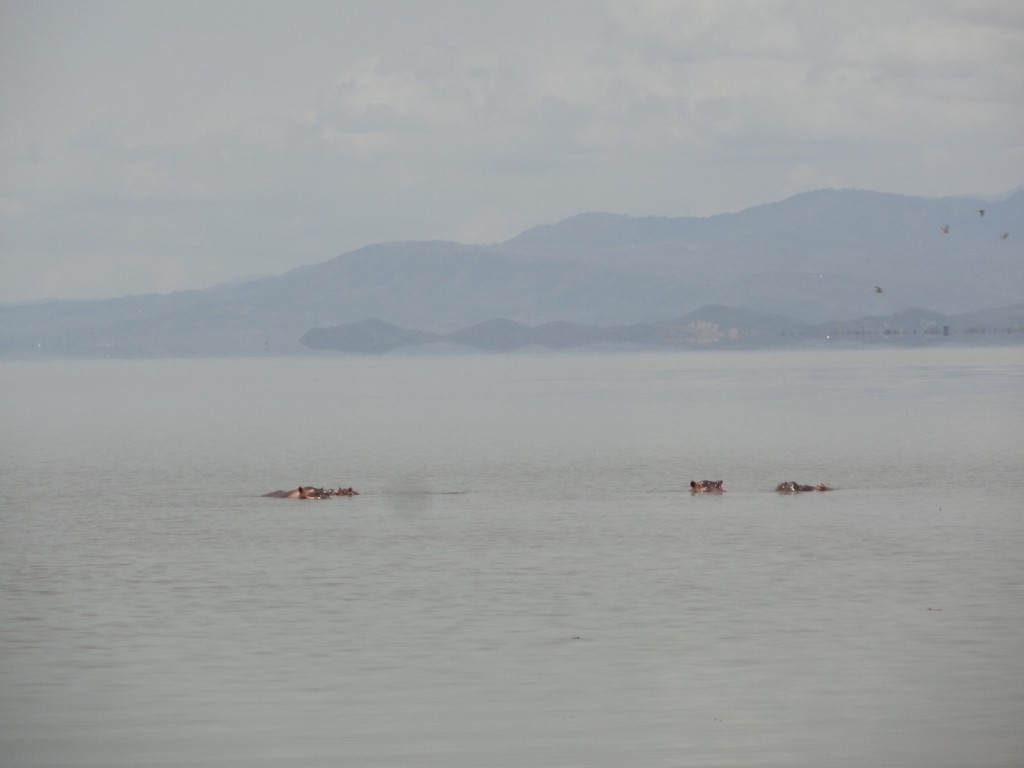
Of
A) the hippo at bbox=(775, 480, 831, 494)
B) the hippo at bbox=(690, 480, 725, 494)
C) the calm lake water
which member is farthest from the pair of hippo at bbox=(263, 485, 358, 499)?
the hippo at bbox=(775, 480, 831, 494)

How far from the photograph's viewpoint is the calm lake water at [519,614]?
843 inches

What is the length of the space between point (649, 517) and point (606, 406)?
77.3 meters

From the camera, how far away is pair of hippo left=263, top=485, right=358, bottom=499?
54219 mm

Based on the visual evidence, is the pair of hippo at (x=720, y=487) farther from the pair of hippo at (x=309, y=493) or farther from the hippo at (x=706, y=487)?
the pair of hippo at (x=309, y=493)

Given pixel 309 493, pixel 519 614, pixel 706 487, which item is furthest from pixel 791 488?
pixel 519 614

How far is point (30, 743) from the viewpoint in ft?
70.4

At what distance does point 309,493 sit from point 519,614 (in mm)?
25149

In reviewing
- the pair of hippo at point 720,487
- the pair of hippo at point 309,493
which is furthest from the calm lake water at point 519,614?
the pair of hippo at point 309,493

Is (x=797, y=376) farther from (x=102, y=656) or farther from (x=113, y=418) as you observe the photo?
(x=102, y=656)

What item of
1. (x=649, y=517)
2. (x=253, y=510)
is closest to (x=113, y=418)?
(x=253, y=510)

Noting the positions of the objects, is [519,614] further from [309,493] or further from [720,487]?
[720,487]

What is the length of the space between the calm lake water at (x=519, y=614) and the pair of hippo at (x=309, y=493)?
99cm

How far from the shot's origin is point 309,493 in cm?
5425

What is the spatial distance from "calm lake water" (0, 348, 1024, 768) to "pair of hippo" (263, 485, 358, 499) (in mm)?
985
